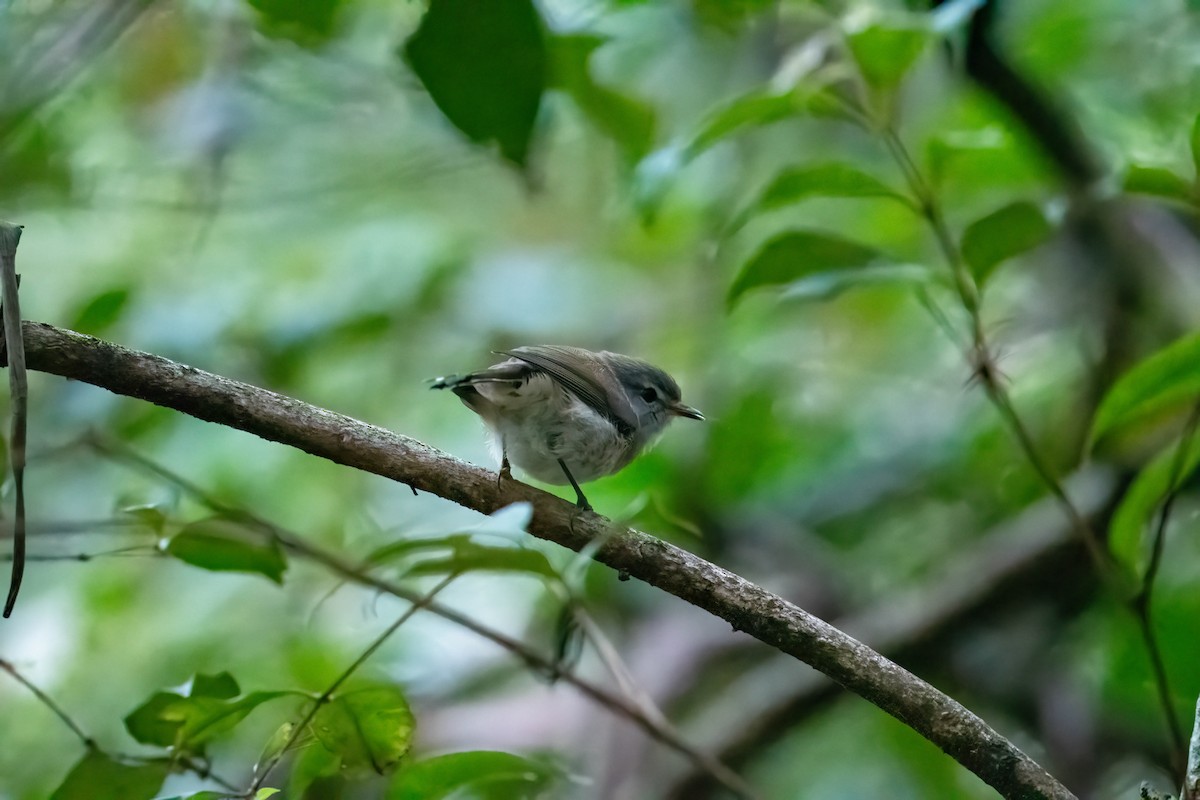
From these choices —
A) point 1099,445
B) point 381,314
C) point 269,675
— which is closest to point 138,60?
point 381,314

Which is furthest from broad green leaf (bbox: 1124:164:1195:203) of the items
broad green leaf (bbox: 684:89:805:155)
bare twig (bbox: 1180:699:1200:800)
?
bare twig (bbox: 1180:699:1200:800)

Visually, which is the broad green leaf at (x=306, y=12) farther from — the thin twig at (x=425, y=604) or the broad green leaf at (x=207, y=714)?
the broad green leaf at (x=207, y=714)

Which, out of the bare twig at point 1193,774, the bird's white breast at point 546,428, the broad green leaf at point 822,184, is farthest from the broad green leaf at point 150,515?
the bare twig at point 1193,774

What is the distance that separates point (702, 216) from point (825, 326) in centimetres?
88

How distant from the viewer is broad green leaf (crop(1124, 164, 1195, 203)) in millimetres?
2027

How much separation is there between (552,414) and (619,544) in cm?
114

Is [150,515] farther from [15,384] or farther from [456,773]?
[456,773]

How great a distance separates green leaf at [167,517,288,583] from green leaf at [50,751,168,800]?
1.06 feet

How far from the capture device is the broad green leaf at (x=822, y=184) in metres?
2.20

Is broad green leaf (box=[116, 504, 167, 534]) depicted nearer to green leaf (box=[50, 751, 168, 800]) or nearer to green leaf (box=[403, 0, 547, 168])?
green leaf (box=[50, 751, 168, 800])

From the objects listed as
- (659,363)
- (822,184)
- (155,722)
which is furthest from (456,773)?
(659,363)

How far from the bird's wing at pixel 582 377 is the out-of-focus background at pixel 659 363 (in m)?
0.23

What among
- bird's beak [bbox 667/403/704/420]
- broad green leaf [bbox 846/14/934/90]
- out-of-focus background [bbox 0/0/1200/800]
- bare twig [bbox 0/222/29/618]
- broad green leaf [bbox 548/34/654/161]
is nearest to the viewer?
bare twig [bbox 0/222/29/618]

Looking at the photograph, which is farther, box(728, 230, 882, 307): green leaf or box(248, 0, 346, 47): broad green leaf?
box(728, 230, 882, 307): green leaf
